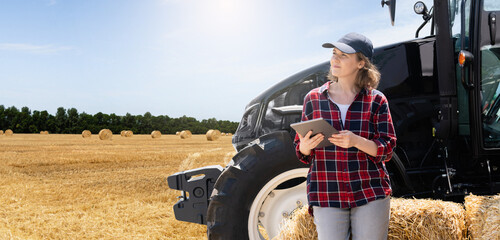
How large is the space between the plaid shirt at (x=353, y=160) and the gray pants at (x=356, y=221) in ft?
0.14

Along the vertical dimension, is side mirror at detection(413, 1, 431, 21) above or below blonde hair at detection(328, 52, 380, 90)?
above

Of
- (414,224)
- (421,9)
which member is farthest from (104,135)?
(414,224)

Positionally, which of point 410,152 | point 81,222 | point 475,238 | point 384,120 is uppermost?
point 384,120

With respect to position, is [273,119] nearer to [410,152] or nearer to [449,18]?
[410,152]

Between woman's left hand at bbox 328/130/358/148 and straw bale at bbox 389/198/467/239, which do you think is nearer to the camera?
woman's left hand at bbox 328/130/358/148

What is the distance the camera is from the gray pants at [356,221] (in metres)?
2.15

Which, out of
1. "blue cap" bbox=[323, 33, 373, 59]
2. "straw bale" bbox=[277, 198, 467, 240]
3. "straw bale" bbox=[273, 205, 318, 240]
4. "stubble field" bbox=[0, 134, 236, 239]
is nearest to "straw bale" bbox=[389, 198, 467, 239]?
"straw bale" bbox=[277, 198, 467, 240]

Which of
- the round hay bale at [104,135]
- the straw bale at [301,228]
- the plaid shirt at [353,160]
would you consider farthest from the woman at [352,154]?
the round hay bale at [104,135]

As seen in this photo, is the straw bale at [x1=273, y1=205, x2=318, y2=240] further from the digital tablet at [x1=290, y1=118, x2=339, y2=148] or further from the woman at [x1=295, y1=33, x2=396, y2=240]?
the digital tablet at [x1=290, y1=118, x2=339, y2=148]

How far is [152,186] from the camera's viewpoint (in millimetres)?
7941

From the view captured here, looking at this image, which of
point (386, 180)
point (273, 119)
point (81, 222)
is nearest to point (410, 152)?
point (273, 119)

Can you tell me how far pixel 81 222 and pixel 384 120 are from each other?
460 centimetres

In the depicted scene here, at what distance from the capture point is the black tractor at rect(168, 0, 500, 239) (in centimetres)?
335

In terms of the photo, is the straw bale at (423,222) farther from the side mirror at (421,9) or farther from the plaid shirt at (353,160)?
the side mirror at (421,9)
